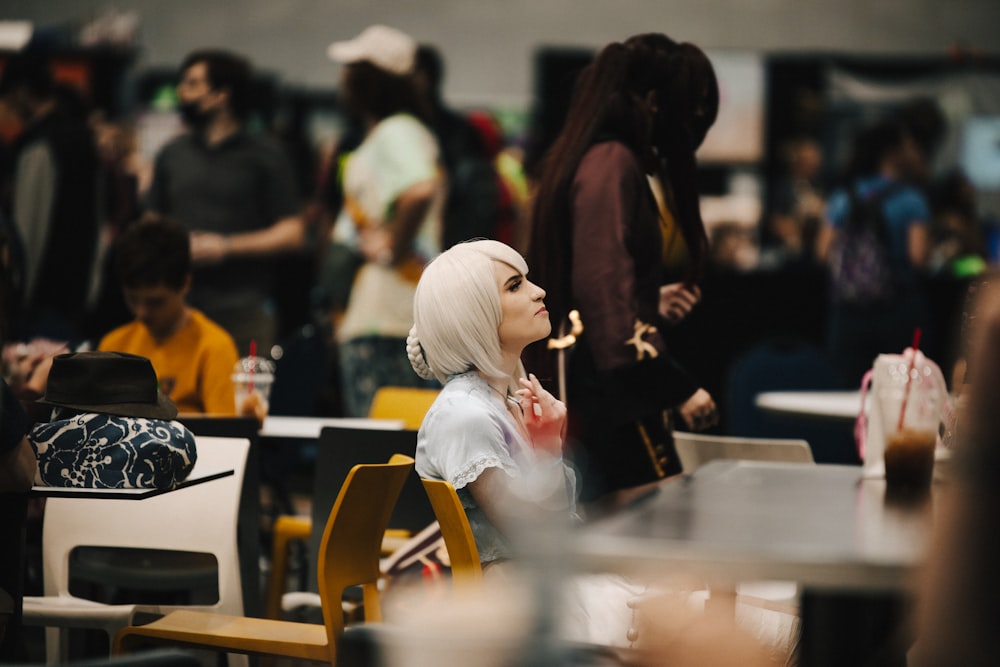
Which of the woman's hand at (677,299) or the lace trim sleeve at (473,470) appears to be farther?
the woman's hand at (677,299)

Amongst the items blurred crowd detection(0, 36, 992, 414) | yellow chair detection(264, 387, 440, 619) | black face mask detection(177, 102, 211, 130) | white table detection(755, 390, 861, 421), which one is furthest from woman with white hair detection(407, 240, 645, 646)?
black face mask detection(177, 102, 211, 130)

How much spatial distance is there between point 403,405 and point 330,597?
1647 mm

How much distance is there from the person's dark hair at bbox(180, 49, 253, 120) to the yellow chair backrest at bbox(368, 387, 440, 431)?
144 centimetres

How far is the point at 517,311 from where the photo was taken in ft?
8.16

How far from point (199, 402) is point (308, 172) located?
7219 millimetres

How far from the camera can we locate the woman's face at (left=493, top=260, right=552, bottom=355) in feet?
8.16

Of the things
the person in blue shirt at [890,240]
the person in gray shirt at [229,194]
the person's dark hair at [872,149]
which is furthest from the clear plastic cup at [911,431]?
the person's dark hair at [872,149]

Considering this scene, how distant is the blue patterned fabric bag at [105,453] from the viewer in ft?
8.35

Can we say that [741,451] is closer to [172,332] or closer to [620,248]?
[620,248]

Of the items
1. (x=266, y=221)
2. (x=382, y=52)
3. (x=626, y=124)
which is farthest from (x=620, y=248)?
(x=266, y=221)

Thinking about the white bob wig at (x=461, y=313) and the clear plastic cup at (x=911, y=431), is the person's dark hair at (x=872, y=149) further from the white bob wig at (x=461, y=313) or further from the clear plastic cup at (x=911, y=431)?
the white bob wig at (x=461, y=313)

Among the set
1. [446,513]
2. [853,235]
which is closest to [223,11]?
[853,235]

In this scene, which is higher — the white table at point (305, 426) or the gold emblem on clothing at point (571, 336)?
the gold emblem on clothing at point (571, 336)

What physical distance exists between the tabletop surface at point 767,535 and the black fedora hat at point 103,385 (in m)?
1.11
